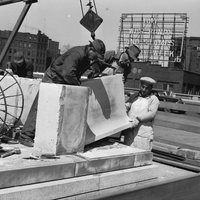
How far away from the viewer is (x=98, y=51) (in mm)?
4652

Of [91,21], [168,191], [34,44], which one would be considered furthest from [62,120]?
[34,44]

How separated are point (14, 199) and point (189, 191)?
2.10 meters

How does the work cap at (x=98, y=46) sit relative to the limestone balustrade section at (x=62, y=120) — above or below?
above

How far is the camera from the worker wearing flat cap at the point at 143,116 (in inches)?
208

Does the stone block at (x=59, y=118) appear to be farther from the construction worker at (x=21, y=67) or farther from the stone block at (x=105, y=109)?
the construction worker at (x=21, y=67)

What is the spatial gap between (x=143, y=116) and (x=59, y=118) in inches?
66.2

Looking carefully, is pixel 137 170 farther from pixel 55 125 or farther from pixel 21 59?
pixel 21 59

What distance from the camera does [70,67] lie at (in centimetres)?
450

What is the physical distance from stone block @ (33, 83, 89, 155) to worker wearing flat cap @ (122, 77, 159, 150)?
Result: 4.28ft

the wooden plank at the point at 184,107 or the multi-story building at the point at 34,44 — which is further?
the multi-story building at the point at 34,44

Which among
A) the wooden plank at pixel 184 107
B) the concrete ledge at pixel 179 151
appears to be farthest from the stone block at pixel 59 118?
the wooden plank at pixel 184 107

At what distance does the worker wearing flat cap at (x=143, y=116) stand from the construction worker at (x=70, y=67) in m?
1.03

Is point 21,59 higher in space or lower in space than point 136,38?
lower

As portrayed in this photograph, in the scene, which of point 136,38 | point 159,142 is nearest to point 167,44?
point 136,38
